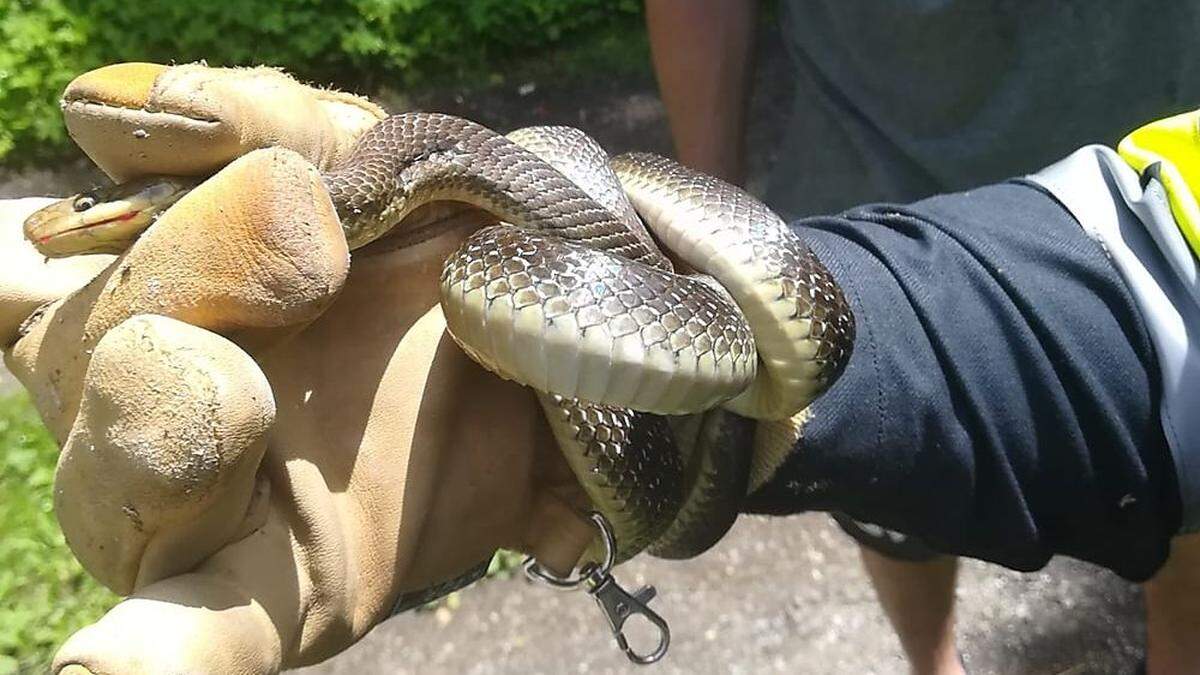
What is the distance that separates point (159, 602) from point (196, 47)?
522 cm

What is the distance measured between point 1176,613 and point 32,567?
304 centimetres

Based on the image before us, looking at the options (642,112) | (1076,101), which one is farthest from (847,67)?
(642,112)

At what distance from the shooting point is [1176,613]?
89.3 inches

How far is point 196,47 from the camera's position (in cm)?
571

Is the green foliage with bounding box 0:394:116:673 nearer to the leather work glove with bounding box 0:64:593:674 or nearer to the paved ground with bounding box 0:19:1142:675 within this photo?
the paved ground with bounding box 0:19:1142:675

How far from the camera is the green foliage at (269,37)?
5.51 m

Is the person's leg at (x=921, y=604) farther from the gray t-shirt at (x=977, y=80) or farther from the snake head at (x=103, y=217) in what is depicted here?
the snake head at (x=103, y=217)

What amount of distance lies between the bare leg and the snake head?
2.05m

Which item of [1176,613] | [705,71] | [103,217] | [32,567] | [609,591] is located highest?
[103,217]

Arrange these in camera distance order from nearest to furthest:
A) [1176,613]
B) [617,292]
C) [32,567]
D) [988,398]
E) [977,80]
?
[617,292]
[988,398]
[1176,613]
[977,80]
[32,567]

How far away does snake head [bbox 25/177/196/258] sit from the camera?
134 cm

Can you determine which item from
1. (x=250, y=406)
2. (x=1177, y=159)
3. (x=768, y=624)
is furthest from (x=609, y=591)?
(x=768, y=624)

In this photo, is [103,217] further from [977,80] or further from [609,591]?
[977,80]

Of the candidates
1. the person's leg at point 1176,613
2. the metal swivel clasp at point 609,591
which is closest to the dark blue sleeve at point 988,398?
the metal swivel clasp at point 609,591
